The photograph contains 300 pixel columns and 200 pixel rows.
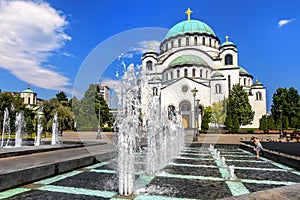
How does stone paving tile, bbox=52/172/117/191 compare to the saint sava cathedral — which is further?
the saint sava cathedral

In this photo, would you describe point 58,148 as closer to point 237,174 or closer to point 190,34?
point 237,174

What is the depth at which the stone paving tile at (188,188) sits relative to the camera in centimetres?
441

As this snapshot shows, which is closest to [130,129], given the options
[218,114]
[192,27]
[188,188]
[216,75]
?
[188,188]

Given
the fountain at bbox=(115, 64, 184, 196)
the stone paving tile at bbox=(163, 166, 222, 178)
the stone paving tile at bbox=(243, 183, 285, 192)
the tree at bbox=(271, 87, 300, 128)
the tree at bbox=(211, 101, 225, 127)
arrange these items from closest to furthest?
the fountain at bbox=(115, 64, 184, 196)
the stone paving tile at bbox=(243, 183, 285, 192)
the stone paving tile at bbox=(163, 166, 222, 178)
the tree at bbox=(211, 101, 225, 127)
the tree at bbox=(271, 87, 300, 128)

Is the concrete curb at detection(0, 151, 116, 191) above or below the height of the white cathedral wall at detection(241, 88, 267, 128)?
below

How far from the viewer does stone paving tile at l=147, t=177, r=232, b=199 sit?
4406 mm

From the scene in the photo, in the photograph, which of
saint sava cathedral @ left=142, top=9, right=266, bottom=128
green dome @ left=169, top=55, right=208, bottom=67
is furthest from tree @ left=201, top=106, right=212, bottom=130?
green dome @ left=169, top=55, right=208, bottom=67

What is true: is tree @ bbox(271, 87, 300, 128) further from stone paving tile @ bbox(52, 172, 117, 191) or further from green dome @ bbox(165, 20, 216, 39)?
stone paving tile @ bbox(52, 172, 117, 191)

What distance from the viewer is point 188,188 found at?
4867 millimetres

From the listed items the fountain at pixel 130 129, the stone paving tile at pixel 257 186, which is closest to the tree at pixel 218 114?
the fountain at pixel 130 129

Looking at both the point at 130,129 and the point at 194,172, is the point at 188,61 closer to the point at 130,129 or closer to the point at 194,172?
the point at 194,172

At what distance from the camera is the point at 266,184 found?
5320mm

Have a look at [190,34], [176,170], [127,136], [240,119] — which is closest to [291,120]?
[240,119]

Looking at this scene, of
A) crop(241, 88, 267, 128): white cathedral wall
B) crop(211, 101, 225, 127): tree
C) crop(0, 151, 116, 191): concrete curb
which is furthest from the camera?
crop(241, 88, 267, 128): white cathedral wall
